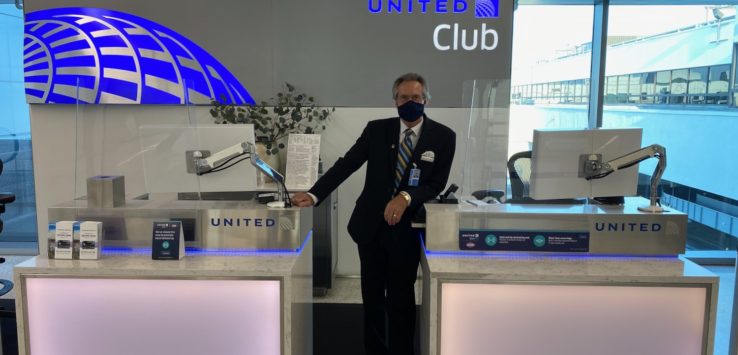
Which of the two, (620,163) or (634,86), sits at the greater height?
(634,86)

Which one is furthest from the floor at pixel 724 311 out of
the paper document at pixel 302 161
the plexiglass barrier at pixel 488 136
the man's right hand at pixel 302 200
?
the paper document at pixel 302 161

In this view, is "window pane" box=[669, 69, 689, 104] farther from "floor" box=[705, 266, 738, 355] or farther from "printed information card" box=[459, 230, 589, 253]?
"printed information card" box=[459, 230, 589, 253]

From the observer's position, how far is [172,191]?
2590mm

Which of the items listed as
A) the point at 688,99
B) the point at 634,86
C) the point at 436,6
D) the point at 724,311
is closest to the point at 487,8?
the point at 436,6

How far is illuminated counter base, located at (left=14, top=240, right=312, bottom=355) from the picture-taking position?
2.23 m

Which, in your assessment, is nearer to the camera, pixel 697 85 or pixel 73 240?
pixel 73 240

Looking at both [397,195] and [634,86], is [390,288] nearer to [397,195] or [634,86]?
[397,195]

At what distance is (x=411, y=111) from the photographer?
106 inches

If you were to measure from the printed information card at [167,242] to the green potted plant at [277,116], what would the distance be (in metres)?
1.95

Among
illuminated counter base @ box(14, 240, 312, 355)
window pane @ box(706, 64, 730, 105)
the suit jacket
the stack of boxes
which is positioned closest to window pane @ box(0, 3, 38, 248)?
the stack of boxes

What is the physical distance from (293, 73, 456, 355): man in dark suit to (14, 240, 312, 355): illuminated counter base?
0.54 meters

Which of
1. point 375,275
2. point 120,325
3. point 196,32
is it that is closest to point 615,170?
point 375,275

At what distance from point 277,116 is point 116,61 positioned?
1.40 meters

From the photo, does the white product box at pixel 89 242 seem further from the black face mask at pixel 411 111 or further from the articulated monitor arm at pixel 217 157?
the black face mask at pixel 411 111
